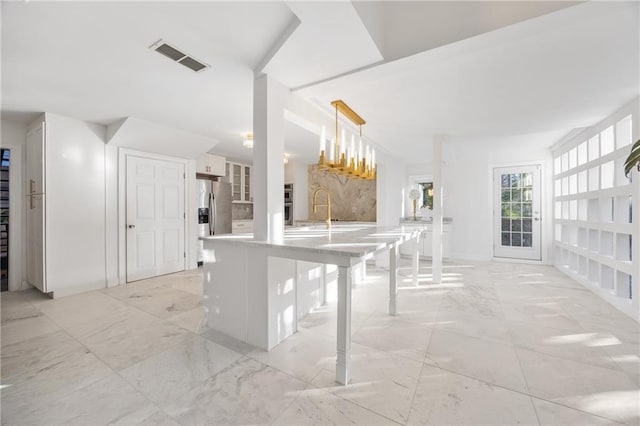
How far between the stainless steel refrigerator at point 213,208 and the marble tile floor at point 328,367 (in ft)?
6.96

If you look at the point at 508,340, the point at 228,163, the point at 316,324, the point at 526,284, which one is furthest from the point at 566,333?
the point at 228,163

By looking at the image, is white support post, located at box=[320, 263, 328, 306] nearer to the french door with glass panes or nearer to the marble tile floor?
the marble tile floor

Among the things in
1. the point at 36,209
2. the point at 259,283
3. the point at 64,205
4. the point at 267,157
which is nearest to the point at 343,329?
the point at 259,283

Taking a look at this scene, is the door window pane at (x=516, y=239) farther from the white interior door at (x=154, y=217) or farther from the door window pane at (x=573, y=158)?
the white interior door at (x=154, y=217)

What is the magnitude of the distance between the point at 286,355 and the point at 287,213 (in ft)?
16.3

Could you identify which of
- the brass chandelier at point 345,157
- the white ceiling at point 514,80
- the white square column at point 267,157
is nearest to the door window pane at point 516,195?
→ the white ceiling at point 514,80

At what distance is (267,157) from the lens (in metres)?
2.14

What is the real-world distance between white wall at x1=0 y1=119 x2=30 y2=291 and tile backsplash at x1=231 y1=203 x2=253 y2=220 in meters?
3.44

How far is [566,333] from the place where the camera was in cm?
229

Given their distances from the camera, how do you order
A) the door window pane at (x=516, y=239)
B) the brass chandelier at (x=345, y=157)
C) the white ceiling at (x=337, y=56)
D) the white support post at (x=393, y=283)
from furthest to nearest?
the door window pane at (x=516, y=239) < the white support post at (x=393, y=283) < the brass chandelier at (x=345, y=157) < the white ceiling at (x=337, y=56)

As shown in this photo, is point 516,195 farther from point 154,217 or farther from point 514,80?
point 154,217

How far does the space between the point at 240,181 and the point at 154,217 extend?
7.45 ft

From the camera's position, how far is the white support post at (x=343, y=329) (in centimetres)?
163

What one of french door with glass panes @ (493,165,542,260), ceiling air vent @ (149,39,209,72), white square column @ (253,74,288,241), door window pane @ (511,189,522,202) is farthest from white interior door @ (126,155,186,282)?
door window pane @ (511,189,522,202)
